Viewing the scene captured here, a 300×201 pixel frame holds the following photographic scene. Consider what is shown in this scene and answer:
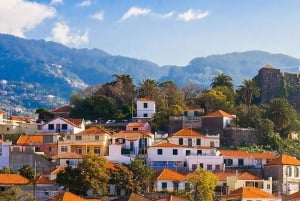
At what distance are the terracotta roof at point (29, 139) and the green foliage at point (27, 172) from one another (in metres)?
5.27

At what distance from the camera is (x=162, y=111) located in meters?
75.4

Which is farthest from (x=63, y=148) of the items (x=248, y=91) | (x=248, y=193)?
(x=248, y=91)

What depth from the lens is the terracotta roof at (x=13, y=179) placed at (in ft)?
193

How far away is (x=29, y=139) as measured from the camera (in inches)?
2712

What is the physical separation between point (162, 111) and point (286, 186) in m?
16.1

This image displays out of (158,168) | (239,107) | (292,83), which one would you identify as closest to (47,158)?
(158,168)

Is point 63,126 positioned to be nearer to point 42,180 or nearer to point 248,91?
point 42,180

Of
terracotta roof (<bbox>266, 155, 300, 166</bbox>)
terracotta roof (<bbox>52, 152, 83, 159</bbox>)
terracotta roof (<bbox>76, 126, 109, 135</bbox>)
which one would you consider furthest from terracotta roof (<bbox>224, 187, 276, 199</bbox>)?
terracotta roof (<bbox>76, 126, 109, 135</bbox>)

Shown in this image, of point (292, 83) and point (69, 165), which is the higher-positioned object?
point (292, 83)

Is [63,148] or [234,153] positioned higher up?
[63,148]

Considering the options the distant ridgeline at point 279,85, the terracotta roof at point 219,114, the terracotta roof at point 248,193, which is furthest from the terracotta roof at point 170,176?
the distant ridgeline at point 279,85

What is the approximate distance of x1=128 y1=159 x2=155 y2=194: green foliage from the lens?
58.7 m

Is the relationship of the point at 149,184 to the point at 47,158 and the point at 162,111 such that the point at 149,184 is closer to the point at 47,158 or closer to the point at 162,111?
the point at 47,158

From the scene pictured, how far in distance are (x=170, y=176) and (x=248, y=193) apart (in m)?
6.21
